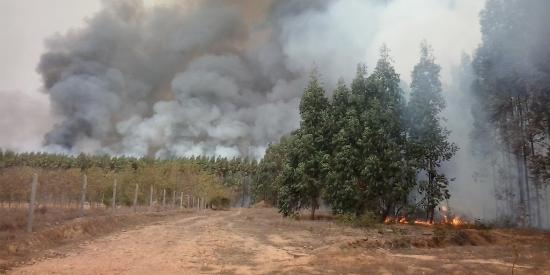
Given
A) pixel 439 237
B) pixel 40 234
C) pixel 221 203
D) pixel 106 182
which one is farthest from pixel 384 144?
pixel 221 203

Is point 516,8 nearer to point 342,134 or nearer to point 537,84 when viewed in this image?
point 537,84

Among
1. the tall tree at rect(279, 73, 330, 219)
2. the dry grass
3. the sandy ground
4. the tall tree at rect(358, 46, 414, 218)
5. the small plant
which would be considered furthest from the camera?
the tall tree at rect(279, 73, 330, 219)

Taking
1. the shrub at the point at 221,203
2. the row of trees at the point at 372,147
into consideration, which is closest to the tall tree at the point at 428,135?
the row of trees at the point at 372,147

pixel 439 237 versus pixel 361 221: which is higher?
pixel 361 221

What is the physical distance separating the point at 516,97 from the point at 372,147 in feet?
45.3

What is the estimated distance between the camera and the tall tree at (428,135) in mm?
42406

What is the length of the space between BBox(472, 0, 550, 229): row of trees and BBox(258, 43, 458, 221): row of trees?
16.3 feet

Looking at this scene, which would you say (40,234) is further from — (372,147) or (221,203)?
(221,203)

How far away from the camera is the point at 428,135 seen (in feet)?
143

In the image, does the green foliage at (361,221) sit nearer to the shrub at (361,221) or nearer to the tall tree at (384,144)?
the shrub at (361,221)

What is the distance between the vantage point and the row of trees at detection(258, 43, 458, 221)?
1650 inches

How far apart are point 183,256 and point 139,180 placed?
49175mm

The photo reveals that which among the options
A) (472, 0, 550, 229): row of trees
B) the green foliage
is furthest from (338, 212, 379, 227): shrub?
(472, 0, 550, 229): row of trees

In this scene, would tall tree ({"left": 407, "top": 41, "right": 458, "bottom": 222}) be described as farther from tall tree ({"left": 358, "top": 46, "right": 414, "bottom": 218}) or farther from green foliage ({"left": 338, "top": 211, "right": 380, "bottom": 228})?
green foliage ({"left": 338, "top": 211, "right": 380, "bottom": 228})
